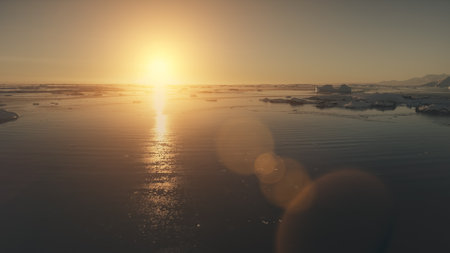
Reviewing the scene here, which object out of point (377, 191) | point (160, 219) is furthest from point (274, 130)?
point (160, 219)

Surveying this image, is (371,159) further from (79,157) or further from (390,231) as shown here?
(79,157)

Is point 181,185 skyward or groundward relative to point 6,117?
groundward

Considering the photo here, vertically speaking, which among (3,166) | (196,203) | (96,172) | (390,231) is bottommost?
(390,231)

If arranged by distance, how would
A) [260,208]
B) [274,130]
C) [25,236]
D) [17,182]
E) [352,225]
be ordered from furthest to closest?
1. [274,130]
2. [17,182]
3. [260,208]
4. [352,225]
5. [25,236]

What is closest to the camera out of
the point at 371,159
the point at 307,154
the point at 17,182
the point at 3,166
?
the point at 17,182

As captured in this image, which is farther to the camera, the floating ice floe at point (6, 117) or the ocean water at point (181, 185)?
the floating ice floe at point (6, 117)

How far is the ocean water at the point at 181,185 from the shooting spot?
6125 mm

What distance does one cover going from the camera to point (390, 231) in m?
6.39

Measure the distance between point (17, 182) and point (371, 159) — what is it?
14.9 metres

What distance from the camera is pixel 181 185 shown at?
9.08m

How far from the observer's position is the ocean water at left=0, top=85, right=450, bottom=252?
20.1ft

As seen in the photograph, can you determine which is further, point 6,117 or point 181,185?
point 6,117

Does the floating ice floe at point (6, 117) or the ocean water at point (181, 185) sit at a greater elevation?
the floating ice floe at point (6, 117)

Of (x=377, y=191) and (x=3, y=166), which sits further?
(x=3, y=166)
